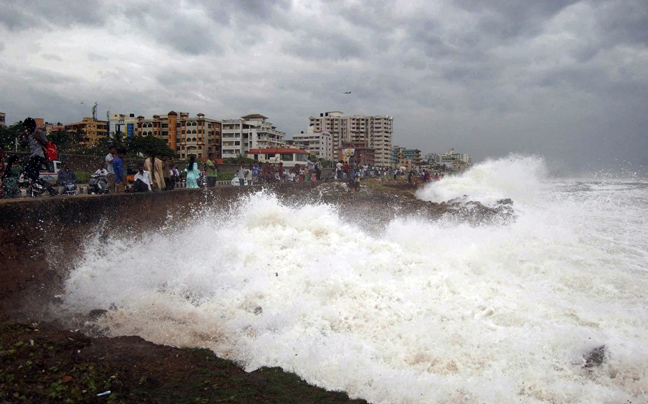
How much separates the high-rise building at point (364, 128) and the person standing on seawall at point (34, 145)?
124m

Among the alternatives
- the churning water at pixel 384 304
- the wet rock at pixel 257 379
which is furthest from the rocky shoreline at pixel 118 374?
the churning water at pixel 384 304

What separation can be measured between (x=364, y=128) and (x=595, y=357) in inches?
5162

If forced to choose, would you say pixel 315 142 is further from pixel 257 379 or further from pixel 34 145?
pixel 257 379

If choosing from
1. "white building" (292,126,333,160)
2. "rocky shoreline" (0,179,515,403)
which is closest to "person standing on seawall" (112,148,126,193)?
"rocky shoreline" (0,179,515,403)

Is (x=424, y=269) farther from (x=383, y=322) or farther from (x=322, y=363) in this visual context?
(x=322, y=363)

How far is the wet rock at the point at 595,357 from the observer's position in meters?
5.35

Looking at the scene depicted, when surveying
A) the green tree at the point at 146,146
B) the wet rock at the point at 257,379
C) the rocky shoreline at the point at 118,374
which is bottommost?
the wet rock at the point at 257,379

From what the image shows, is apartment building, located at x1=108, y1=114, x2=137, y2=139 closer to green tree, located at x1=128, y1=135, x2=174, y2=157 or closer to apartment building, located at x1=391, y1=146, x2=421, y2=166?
green tree, located at x1=128, y1=135, x2=174, y2=157

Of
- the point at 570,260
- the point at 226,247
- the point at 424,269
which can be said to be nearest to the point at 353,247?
the point at 424,269

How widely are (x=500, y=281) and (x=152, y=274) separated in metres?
6.09

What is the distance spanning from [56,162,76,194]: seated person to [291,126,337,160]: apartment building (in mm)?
95068

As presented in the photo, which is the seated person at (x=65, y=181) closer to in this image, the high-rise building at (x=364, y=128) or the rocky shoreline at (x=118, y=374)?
the rocky shoreline at (x=118, y=374)

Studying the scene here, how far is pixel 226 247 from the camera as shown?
8242 millimetres

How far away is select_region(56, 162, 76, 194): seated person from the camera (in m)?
10.3
